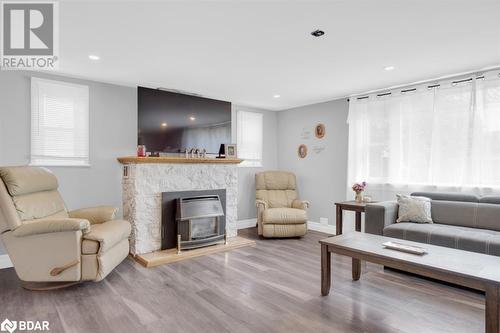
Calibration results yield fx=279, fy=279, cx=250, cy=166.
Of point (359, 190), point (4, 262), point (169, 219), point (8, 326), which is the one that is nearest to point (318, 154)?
point (359, 190)

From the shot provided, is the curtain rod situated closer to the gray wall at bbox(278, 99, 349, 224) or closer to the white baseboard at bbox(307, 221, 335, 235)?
the gray wall at bbox(278, 99, 349, 224)

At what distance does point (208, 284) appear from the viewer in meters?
2.77

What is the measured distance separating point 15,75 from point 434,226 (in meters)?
5.08

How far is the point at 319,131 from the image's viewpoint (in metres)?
5.11

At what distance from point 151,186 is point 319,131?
308cm

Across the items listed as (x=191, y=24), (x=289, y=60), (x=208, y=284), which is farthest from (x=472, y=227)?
(x=191, y=24)

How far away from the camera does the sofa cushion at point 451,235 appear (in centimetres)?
256

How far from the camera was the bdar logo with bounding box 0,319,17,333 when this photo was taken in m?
2.01

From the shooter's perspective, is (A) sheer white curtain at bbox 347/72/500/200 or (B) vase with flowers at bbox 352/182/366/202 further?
(B) vase with flowers at bbox 352/182/366/202

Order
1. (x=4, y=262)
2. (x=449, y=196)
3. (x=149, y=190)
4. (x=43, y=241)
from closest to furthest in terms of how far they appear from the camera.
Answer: (x=43, y=241)
(x=4, y=262)
(x=449, y=196)
(x=149, y=190)

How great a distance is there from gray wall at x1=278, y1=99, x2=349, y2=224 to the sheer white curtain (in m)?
0.24

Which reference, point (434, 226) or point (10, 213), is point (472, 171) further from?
point (10, 213)

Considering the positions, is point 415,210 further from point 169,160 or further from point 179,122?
point 179,122

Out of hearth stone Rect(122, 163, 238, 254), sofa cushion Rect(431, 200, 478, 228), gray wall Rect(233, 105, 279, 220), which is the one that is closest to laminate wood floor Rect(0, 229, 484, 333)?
hearth stone Rect(122, 163, 238, 254)
